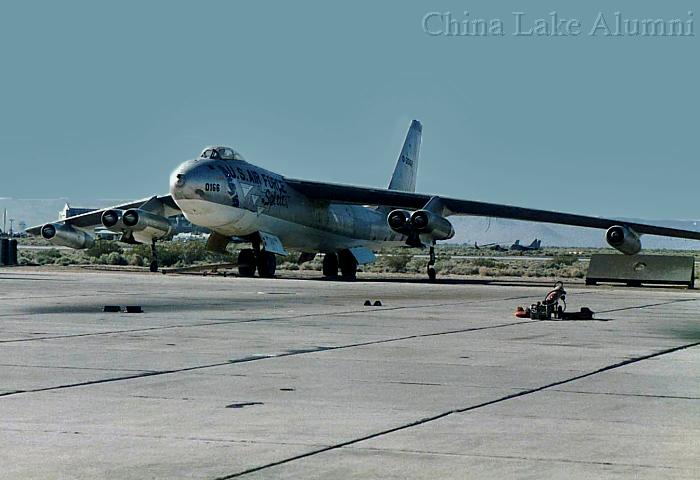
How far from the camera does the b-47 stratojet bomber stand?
136 ft

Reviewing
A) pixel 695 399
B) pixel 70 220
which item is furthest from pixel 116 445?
pixel 70 220

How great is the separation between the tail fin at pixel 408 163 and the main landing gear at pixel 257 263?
12.9 meters

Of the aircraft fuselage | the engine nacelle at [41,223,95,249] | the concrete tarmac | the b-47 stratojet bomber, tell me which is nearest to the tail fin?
the b-47 stratojet bomber

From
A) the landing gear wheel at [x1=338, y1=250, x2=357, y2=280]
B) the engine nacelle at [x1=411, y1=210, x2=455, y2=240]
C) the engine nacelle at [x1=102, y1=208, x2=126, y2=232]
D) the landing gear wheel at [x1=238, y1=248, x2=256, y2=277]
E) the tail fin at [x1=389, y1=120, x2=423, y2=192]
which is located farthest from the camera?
the tail fin at [x1=389, y1=120, x2=423, y2=192]

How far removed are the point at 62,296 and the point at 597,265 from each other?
2232cm

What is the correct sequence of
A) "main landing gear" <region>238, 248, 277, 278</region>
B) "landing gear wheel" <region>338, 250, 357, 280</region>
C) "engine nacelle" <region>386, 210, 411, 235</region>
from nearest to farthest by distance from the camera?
"engine nacelle" <region>386, 210, 411, 235</region> → "main landing gear" <region>238, 248, 277, 278</region> → "landing gear wheel" <region>338, 250, 357, 280</region>

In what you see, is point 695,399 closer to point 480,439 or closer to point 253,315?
point 480,439

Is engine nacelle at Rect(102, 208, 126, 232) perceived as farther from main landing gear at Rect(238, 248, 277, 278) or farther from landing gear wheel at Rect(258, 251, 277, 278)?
landing gear wheel at Rect(258, 251, 277, 278)

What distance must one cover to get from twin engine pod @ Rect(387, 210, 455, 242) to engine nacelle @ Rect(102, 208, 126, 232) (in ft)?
34.6

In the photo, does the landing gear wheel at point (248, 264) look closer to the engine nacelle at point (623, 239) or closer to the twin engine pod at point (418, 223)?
the twin engine pod at point (418, 223)

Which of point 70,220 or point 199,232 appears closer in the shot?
point 70,220

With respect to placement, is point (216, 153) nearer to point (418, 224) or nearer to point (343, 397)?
point (418, 224)

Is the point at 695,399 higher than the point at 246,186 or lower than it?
lower

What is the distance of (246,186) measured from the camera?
42281 mm
